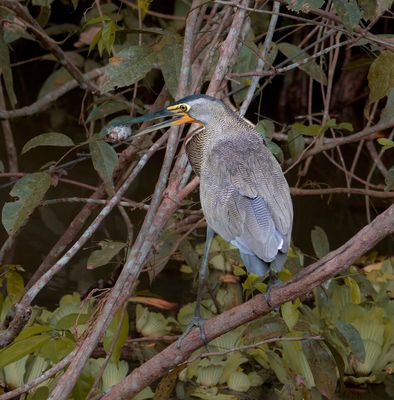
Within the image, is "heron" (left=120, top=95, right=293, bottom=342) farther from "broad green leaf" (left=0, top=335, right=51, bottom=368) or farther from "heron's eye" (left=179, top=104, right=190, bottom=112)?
"broad green leaf" (left=0, top=335, right=51, bottom=368)

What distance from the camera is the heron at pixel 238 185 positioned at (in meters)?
2.48

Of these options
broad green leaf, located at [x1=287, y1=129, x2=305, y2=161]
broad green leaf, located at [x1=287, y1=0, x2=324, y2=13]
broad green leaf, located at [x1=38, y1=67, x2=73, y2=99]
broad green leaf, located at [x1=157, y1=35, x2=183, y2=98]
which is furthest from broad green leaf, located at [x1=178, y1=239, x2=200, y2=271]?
broad green leaf, located at [x1=38, y1=67, x2=73, y2=99]

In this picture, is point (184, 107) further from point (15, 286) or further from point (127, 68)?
point (15, 286)

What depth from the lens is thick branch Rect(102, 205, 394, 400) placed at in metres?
2.25

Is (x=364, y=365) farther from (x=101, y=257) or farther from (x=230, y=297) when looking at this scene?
(x=101, y=257)

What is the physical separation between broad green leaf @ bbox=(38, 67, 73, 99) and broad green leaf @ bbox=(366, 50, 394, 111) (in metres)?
3.11

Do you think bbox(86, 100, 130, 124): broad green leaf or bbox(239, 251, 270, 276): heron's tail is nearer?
bbox(239, 251, 270, 276): heron's tail

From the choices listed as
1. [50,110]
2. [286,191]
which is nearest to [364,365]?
Answer: [286,191]

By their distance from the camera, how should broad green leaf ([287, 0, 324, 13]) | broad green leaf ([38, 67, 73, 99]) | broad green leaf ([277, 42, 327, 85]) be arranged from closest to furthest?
1. broad green leaf ([287, 0, 324, 13])
2. broad green leaf ([277, 42, 327, 85])
3. broad green leaf ([38, 67, 73, 99])

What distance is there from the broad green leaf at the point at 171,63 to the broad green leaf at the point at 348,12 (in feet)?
2.33

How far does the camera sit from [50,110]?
753 centimetres

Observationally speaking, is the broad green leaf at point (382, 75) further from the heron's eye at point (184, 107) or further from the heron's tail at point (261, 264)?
the heron's tail at point (261, 264)

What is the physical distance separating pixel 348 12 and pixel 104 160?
0.83m

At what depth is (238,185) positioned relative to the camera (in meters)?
2.64
